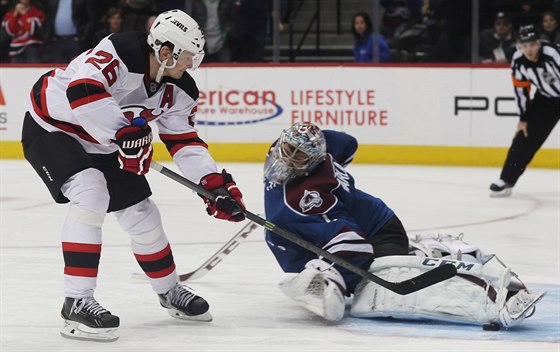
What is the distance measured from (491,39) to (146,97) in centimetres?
585

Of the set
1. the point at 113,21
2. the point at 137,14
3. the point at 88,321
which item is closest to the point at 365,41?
the point at 137,14

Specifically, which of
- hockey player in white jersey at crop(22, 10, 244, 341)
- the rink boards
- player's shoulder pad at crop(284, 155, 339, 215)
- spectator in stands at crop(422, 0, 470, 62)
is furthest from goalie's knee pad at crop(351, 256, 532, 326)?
spectator in stands at crop(422, 0, 470, 62)

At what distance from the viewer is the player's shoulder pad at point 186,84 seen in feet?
12.5

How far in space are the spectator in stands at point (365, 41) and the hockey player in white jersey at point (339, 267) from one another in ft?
17.7

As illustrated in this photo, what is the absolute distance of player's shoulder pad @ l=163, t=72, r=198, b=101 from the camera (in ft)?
12.5

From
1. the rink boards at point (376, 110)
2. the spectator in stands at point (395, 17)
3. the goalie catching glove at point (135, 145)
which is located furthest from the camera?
the spectator in stands at point (395, 17)

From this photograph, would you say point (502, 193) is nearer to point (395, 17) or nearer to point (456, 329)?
point (395, 17)

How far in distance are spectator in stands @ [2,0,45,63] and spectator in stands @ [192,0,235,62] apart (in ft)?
4.51

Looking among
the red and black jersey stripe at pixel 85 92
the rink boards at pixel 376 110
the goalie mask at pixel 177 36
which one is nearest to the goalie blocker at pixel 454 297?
the goalie mask at pixel 177 36

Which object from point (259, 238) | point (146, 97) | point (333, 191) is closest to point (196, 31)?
point (146, 97)

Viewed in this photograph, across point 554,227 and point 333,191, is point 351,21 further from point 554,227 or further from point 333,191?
point 333,191

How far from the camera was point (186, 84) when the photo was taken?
12.6 ft

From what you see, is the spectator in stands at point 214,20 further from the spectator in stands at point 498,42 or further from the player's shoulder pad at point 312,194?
the player's shoulder pad at point 312,194

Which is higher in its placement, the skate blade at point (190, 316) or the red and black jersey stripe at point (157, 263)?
the red and black jersey stripe at point (157, 263)
